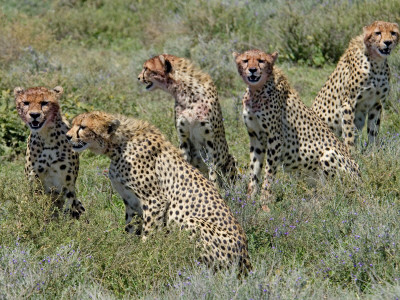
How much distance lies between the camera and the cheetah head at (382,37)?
646 cm

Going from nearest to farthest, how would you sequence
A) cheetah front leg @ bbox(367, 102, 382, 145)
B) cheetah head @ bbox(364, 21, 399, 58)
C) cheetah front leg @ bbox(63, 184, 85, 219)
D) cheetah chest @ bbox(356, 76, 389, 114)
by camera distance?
cheetah front leg @ bbox(63, 184, 85, 219) < cheetah head @ bbox(364, 21, 399, 58) < cheetah chest @ bbox(356, 76, 389, 114) < cheetah front leg @ bbox(367, 102, 382, 145)

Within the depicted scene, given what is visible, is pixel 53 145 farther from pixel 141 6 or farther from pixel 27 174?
pixel 141 6

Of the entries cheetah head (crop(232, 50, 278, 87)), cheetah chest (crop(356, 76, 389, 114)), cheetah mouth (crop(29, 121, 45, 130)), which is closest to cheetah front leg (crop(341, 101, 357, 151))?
cheetah chest (crop(356, 76, 389, 114))

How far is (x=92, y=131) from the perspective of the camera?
493cm

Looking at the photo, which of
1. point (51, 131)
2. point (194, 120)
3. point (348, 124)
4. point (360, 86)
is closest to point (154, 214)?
point (51, 131)

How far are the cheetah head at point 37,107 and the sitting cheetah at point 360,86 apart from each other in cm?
277

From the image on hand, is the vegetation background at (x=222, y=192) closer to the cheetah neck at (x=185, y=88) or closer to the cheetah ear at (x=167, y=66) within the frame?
the cheetah neck at (x=185, y=88)

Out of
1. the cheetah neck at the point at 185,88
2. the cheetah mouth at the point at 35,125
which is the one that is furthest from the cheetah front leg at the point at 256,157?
the cheetah mouth at the point at 35,125

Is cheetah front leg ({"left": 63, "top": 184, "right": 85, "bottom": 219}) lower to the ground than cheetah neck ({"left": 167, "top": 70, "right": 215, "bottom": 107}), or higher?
lower

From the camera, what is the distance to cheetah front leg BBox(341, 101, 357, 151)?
672 cm

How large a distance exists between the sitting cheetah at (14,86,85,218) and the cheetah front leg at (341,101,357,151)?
8.61 feet

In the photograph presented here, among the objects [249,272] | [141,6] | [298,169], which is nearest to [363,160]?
[298,169]

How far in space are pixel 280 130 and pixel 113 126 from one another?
1683 millimetres

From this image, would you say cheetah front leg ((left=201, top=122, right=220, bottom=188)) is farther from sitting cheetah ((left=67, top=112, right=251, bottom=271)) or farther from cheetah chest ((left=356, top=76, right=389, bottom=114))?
cheetah chest ((left=356, top=76, right=389, bottom=114))
